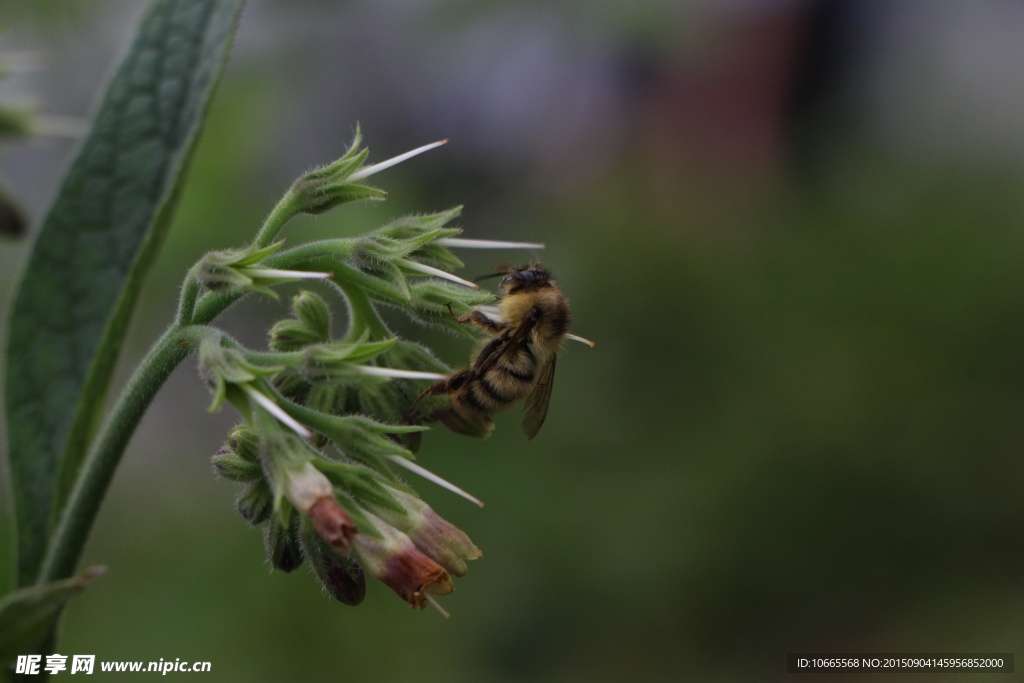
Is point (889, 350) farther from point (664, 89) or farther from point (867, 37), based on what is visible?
point (867, 37)

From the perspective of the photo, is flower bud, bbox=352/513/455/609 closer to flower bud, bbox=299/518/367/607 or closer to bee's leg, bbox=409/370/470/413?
flower bud, bbox=299/518/367/607

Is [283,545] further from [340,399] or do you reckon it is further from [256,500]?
[340,399]

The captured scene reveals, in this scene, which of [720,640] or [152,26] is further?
[720,640]

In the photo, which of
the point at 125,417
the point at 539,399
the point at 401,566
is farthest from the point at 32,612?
the point at 539,399

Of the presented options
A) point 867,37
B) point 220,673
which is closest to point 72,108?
point 220,673

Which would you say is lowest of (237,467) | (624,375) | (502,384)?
(624,375)

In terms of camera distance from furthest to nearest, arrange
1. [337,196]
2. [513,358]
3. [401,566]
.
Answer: [513,358] → [337,196] → [401,566]

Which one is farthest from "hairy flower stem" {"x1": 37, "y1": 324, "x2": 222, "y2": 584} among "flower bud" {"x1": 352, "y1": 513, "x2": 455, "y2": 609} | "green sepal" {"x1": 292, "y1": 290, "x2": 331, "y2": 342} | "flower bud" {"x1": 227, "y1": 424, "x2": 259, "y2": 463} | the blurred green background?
the blurred green background

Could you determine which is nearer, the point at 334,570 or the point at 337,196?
the point at 334,570
